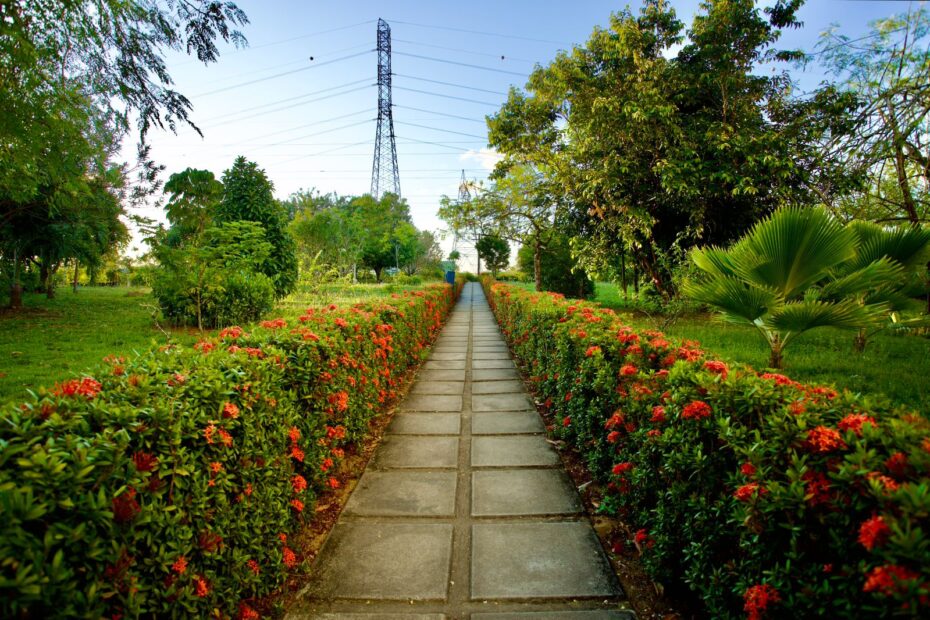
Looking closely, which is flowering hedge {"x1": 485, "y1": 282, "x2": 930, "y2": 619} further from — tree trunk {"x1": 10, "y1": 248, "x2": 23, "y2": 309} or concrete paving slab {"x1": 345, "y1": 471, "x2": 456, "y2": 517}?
tree trunk {"x1": 10, "y1": 248, "x2": 23, "y2": 309}

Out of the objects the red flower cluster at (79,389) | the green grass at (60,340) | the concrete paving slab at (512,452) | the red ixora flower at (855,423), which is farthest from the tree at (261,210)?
the red ixora flower at (855,423)

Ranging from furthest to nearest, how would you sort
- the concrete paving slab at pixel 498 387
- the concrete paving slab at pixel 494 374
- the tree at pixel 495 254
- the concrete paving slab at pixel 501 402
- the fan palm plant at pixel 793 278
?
the tree at pixel 495 254
the concrete paving slab at pixel 494 374
the concrete paving slab at pixel 498 387
the concrete paving slab at pixel 501 402
the fan palm plant at pixel 793 278

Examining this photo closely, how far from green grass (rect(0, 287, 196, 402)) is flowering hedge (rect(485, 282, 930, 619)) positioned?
11.3 ft

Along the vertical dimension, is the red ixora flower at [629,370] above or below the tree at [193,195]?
below

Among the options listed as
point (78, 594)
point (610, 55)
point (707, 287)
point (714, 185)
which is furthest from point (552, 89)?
point (78, 594)

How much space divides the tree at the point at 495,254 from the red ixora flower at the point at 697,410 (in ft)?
143

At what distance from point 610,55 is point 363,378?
1044 cm

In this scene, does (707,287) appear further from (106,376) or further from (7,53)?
(7,53)

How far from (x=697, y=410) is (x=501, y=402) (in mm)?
3410

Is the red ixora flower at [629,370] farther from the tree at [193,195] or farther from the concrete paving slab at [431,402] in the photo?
the tree at [193,195]

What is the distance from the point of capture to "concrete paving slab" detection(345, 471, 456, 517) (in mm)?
2852

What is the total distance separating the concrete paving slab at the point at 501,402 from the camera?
16.0 feet

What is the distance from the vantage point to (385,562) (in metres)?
2.36

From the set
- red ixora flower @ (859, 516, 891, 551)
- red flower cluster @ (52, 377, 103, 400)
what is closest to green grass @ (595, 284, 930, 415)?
red ixora flower @ (859, 516, 891, 551)
